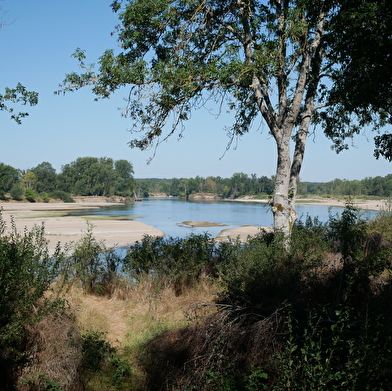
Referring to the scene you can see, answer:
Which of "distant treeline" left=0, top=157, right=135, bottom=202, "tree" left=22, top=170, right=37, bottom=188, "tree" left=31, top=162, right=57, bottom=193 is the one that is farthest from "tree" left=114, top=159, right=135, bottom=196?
"tree" left=22, top=170, right=37, bottom=188

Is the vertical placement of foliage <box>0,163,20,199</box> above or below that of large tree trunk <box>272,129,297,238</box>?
above

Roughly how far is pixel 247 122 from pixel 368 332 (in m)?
9.98

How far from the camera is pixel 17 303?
511 centimetres

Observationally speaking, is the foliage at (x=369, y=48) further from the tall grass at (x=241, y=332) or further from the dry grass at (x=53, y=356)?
the dry grass at (x=53, y=356)

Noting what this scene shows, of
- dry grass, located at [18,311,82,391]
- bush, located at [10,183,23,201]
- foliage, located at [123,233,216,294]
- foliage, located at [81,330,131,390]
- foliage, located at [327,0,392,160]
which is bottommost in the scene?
foliage, located at [81,330,131,390]

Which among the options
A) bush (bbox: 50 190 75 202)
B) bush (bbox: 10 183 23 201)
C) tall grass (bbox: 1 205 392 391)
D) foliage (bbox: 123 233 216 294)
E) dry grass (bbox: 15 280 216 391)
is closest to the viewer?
tall grass (bbox: 1 205 392 391)

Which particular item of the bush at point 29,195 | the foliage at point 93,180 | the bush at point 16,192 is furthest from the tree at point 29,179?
the bush at point 16,192

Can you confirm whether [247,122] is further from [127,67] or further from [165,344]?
[165,344]

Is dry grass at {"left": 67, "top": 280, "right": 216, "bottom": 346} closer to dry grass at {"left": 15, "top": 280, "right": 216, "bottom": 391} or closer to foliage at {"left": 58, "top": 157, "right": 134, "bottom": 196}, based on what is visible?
dry grass at {"left": 15, "top": 280, "right": 216, "bottom": 391}

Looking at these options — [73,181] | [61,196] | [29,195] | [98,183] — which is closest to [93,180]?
[98,183]

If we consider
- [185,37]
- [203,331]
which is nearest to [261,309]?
[203,331]

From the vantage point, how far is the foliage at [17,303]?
4523 millimetres

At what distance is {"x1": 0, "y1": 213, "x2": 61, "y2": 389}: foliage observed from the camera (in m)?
4.52

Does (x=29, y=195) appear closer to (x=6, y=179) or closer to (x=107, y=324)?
(x=6, y=179)
